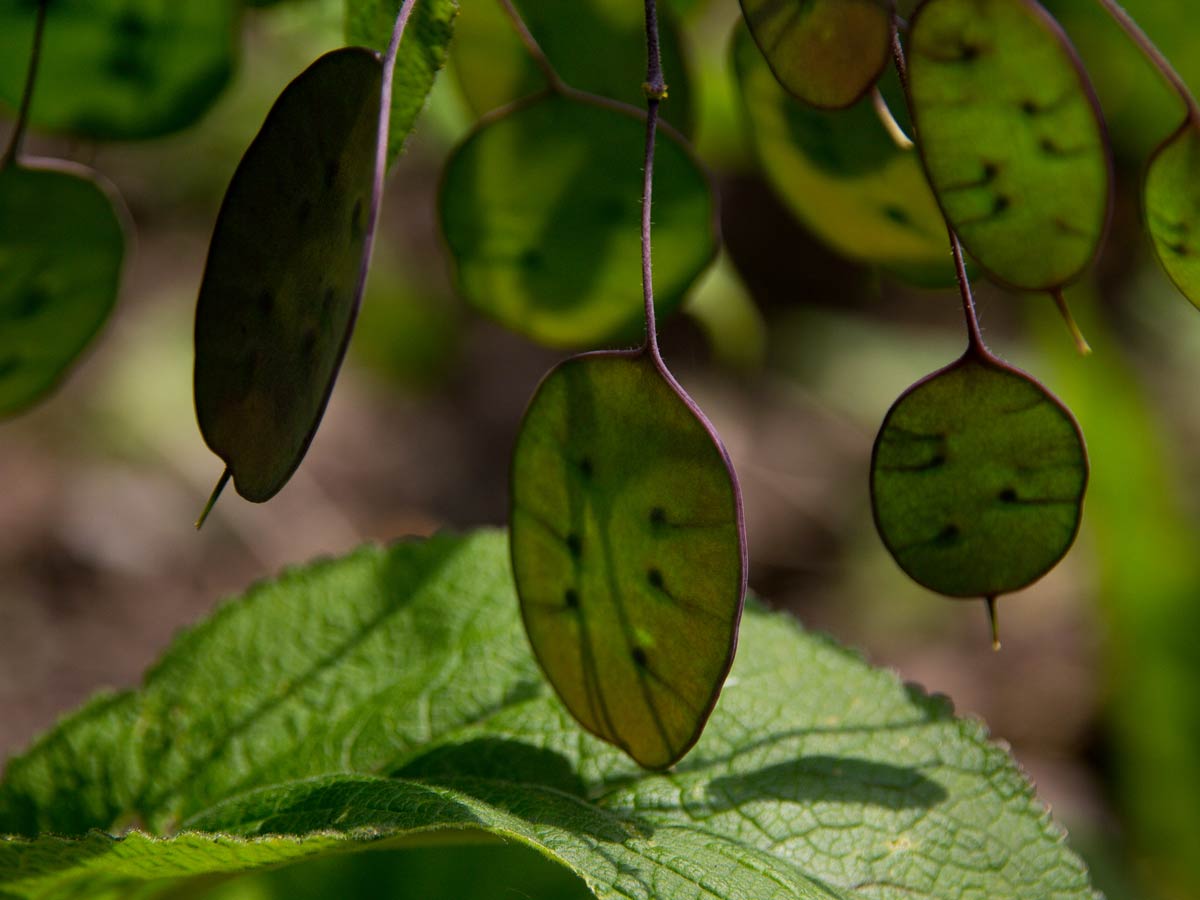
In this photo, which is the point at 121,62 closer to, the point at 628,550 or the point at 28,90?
the point at 28,90

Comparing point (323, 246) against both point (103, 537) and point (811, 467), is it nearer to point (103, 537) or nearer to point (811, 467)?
point (103, 537)

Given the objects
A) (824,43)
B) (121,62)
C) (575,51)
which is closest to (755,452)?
(575,51)

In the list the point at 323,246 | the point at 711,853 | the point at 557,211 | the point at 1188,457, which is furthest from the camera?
the point at 1188,457

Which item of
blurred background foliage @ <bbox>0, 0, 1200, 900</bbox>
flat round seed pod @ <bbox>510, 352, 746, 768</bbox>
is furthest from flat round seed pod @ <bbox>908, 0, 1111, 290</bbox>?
blurred background foliage @ <bbox>0, 0, 1200, 900</bbox>

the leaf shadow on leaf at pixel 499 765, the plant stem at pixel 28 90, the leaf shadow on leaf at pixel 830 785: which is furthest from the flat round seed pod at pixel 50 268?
the leaf shadow on leaf at pixel 830 785

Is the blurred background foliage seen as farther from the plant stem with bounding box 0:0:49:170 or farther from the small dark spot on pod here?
the small dark spot on pod

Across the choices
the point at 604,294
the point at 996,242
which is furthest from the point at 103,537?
the point at 996,242
